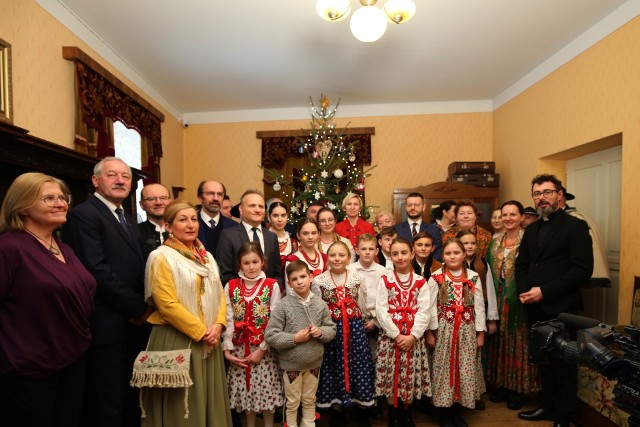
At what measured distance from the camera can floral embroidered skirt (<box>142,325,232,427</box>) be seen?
1.80 metres

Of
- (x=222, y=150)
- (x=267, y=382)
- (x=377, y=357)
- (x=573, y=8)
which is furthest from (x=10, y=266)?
(x=222, y=150)

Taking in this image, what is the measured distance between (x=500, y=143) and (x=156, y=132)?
4.93 metres

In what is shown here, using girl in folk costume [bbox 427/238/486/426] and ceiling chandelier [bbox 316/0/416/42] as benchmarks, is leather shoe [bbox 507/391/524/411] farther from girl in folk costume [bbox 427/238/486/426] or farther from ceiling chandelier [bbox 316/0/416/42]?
ceiling chandelier [bbox 316/0/416/42]

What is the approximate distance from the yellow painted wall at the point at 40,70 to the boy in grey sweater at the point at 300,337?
2.40m

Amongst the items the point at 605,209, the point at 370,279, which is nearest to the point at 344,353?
the point at 370,279

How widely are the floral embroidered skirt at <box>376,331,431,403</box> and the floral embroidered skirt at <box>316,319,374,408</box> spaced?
84 mm

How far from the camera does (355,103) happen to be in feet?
18.8

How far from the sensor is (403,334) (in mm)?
2316

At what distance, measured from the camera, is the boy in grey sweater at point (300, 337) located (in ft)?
6.89

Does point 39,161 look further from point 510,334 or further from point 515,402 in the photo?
point 515,402

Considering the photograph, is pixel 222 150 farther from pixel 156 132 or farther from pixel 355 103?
pixel 355 103

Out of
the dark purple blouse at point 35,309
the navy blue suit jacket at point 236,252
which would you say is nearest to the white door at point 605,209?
the navy blue suit jacket at point 236,252

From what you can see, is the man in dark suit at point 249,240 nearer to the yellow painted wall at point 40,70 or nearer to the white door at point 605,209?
the yellow painted wall at point 40,70

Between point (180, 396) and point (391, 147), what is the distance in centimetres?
485
